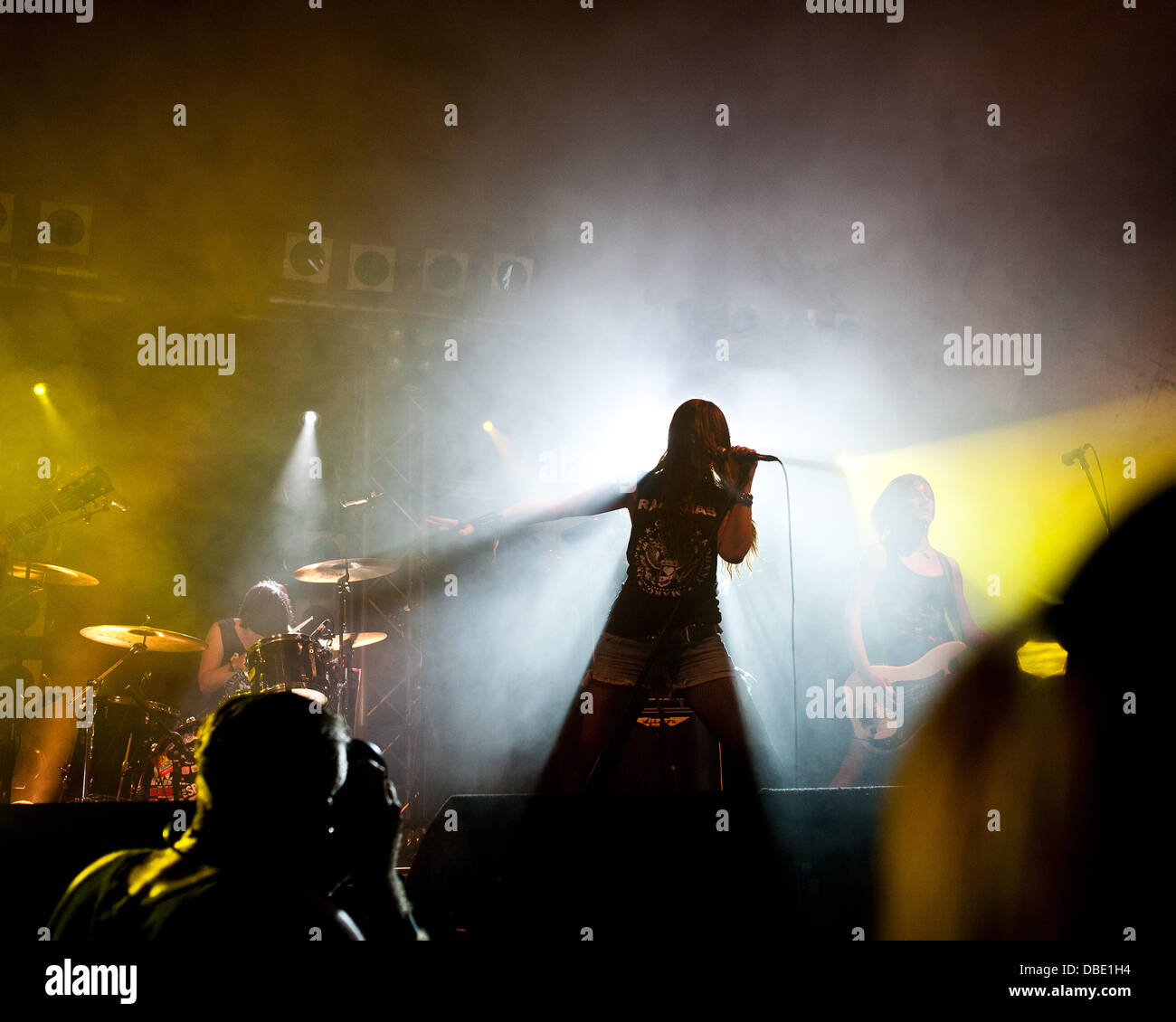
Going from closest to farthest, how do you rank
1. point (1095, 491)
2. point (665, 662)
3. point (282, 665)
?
point (665, 662) < point (282, 665) < point (1095, 491)

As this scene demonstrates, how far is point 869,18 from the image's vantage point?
426 centimetres

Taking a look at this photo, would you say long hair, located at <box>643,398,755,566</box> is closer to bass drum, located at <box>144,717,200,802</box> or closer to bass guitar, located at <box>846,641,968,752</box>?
bass guitar, located at <box>846,641,968,752</box>

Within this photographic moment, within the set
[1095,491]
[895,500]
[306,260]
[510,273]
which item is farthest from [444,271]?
[1095,491]

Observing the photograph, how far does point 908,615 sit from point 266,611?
4.22m

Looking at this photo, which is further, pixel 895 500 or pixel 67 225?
pixel 67 225

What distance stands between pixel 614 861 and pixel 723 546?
4.94ft

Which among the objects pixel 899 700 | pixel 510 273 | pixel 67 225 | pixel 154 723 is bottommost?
pixel 154 723

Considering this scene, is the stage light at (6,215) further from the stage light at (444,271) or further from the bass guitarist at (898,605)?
the bass guitarist at (898,605)

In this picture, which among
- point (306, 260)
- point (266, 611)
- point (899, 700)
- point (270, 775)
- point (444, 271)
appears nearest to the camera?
point (270, 775)

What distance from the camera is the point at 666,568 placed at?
317cm

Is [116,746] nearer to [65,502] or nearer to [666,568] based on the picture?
[65,502]

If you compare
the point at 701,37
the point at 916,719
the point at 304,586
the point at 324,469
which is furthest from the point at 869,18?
the point at 304,586

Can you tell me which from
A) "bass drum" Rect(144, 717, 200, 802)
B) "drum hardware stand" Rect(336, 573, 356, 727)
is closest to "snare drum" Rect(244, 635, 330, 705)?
"drum hardware stand" Rect(336, 573, 356, 727)

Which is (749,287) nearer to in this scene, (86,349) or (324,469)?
(324,469)
